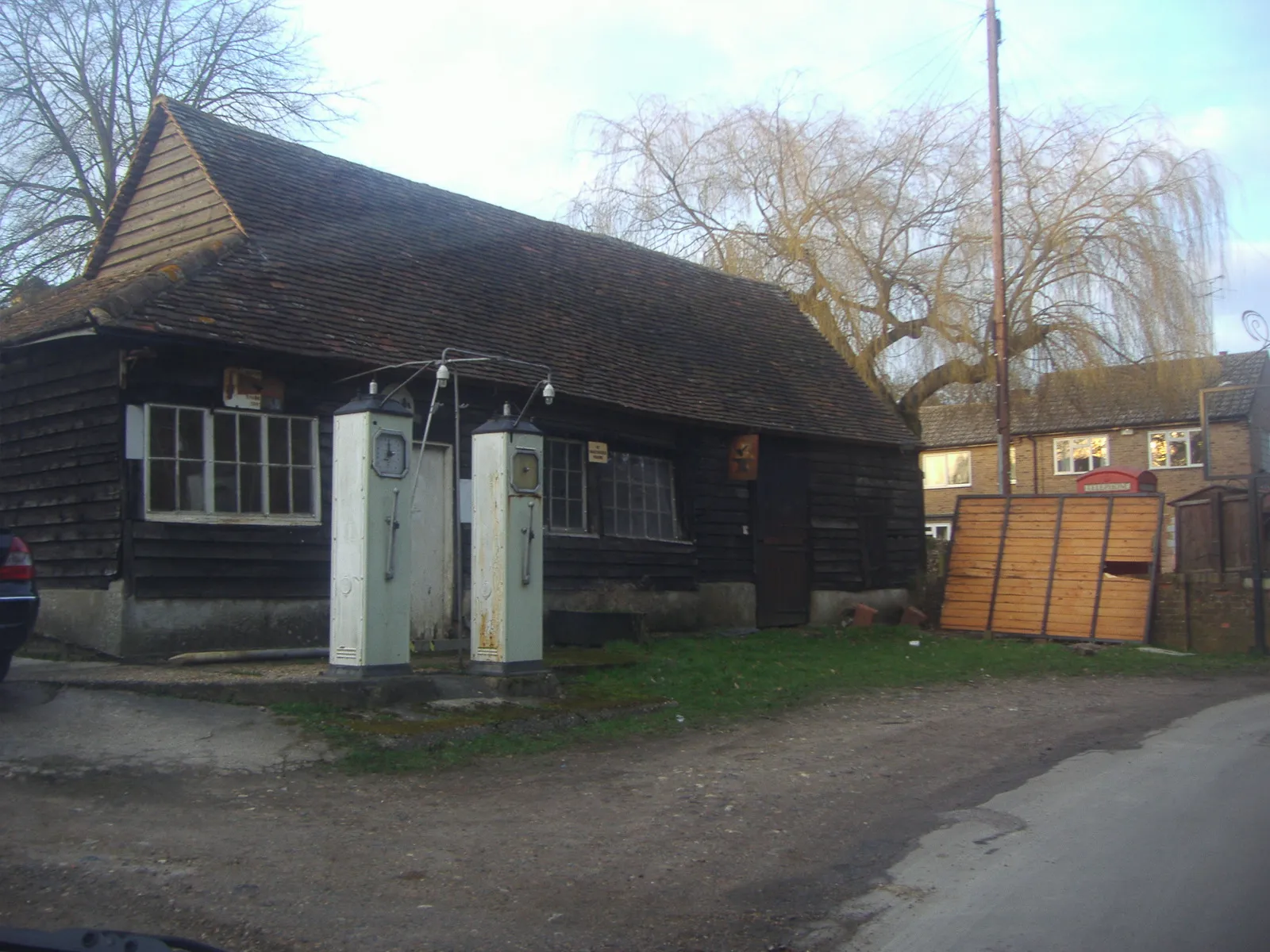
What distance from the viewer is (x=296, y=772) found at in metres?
7.44

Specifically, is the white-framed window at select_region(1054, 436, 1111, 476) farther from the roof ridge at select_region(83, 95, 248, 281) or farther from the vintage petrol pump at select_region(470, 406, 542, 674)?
the vintage petrol pump at select_region(470, 406, 542, 674)

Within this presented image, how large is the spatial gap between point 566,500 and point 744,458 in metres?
A: 3.07

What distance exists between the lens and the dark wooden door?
17.8 m

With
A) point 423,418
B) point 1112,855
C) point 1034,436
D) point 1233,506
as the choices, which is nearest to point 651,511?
point 423,418

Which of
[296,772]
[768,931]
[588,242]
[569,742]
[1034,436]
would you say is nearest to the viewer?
[768,931]

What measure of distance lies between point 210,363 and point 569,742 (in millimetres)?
5476

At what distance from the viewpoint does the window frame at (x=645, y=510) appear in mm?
15531

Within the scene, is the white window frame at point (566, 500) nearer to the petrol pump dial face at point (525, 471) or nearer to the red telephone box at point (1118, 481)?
the petrol pump dial face at point (525, 471)

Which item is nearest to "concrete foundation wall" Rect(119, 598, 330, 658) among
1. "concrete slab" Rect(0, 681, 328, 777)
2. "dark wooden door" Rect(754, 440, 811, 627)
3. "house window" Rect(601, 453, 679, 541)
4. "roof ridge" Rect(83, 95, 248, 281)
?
"concrete slab" Rect(0, 681, 328, 777)

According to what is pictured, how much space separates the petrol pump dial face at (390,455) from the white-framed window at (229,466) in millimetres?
2939

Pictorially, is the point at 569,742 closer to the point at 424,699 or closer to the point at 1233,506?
the point at 424,699

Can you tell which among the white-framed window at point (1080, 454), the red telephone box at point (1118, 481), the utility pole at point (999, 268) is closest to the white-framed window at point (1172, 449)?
the white-framed window at point (1080, 454)

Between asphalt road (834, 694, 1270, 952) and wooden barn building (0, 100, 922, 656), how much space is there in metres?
6.33

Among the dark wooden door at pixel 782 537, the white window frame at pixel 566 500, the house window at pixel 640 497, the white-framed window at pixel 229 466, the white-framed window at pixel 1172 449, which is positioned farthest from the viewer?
Result: the white-framed window at pixel 1172 449
